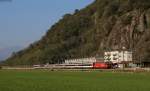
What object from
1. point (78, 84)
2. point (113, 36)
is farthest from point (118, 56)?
point (78, 84)

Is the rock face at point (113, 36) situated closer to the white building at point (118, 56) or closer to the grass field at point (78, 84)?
the white building at point (118, 56)

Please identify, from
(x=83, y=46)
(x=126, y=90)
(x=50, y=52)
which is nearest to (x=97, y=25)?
(x=83, y=46)

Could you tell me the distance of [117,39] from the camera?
163m

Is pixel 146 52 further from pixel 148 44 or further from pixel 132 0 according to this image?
pixel 132 0

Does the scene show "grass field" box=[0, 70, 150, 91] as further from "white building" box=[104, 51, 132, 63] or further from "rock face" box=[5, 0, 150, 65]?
"white building" box=[104, 51, 132, 63]

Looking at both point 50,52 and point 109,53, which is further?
point 50,52

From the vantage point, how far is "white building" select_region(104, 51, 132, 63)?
6021 inches

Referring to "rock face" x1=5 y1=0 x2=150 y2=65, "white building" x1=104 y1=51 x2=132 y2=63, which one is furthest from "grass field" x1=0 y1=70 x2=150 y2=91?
"white building" x1=104 y1=51 x2=132 y2=63

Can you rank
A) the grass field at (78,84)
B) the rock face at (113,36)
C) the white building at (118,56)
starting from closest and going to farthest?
1. the grass field at (78,84)
2. the white building at (118,56)
3. the rock face at (113,36)

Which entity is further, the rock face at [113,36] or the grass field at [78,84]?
the rock face at [113,36]

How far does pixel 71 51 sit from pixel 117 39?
39.4 metres

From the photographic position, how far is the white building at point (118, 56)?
502 feet

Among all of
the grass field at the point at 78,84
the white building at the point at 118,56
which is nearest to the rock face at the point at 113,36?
the white building at the point at 118,56

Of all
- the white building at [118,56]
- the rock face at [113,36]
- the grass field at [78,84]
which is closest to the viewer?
the grass field at [78,84]
